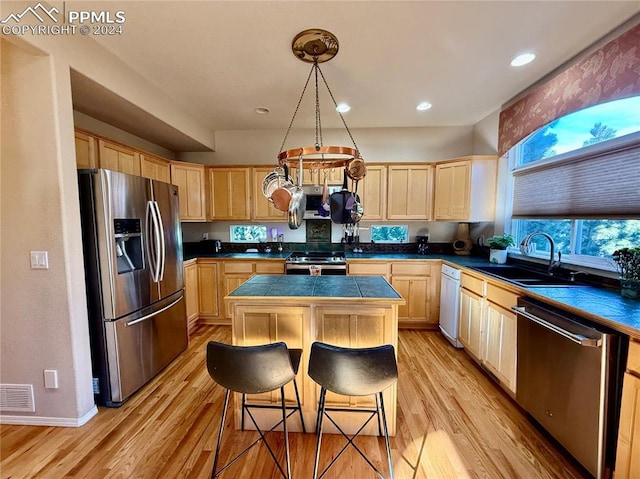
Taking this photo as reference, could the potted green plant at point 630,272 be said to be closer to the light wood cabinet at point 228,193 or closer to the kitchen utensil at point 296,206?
the kitchen utensil at point 296,206

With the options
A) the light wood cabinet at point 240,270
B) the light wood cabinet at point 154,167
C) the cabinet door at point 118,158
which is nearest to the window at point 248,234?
the light wood cabinet at point 240,270

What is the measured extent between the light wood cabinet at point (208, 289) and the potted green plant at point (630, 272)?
154 inches

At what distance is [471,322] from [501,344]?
49cm

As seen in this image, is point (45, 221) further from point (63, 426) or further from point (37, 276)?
point (63, 426)

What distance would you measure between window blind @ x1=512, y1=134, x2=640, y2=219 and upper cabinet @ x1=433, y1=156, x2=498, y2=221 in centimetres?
45

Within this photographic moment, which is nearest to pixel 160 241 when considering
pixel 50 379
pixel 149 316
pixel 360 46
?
pixel 149 316

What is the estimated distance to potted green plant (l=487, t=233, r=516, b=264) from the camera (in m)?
2.89

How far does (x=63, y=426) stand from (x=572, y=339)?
332cm

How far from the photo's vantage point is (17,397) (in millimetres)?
1839

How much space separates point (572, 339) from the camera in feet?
4.81

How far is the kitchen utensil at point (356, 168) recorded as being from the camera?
1689 mm

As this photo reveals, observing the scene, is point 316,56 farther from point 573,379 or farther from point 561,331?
point 573,379

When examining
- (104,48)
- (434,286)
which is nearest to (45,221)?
(104,48)

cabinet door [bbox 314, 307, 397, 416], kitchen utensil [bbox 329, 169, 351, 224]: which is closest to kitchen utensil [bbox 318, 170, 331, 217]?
kitchen utensil [bbox 329, 169, 351, 224]
